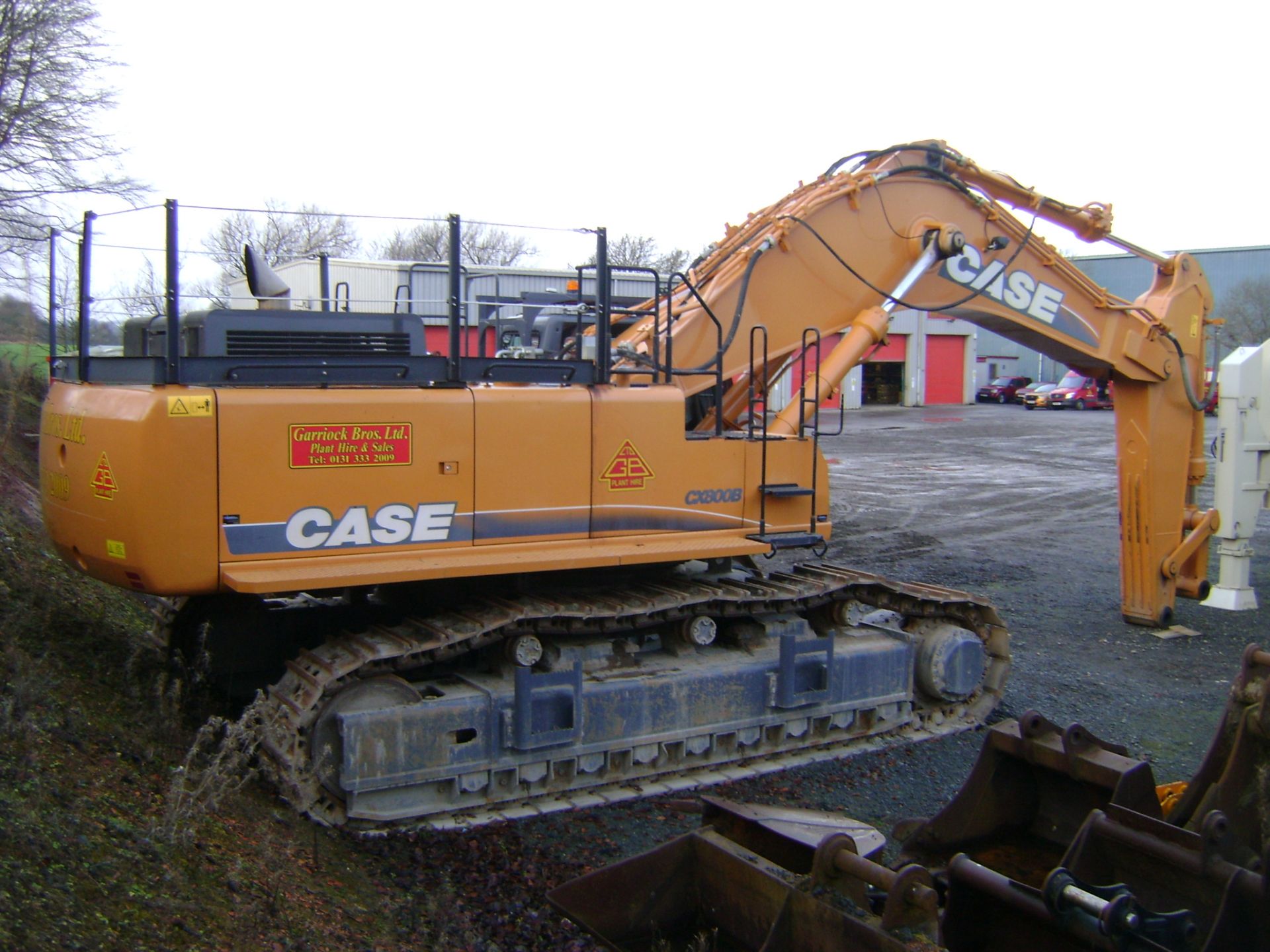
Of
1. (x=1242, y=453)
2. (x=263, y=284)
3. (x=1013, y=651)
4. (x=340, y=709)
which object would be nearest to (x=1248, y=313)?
(x=1242, y=453)

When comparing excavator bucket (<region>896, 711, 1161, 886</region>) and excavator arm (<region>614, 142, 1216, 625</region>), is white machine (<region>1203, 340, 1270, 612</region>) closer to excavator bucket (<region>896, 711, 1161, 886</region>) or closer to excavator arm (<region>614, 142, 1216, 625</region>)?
excavator arm (<region>614, 142, 1216, 625</region>)

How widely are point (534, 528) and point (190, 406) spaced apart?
6.03 ft

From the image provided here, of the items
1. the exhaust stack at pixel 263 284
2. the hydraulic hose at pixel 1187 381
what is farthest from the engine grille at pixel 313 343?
the hydraulic hose at pixel 1187 381

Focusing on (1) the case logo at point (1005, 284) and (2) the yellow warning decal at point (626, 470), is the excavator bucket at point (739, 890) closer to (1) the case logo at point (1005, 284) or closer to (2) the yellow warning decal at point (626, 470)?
(2) the yellow warning decal at point (626, 470)

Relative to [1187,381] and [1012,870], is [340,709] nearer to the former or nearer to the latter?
[1012,870]

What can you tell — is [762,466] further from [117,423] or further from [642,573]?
[117,423]

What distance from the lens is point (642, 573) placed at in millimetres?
6875

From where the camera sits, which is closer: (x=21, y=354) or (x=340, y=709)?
(x=340, y=709)

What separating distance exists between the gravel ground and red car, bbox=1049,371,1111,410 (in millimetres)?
20123

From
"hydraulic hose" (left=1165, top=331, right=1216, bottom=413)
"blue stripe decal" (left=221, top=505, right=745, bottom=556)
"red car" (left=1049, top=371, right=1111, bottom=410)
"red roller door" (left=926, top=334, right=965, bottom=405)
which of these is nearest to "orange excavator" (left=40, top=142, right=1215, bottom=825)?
"blue stripe decal" (left=221, top=505, right=745, bottom=556)

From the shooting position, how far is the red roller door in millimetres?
49375

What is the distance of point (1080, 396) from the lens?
138 feet

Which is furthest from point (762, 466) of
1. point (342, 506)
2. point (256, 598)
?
point (256, 598)

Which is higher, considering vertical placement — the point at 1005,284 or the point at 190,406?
the point at 1005,284
